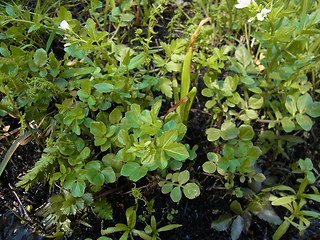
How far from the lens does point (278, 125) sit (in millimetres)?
1578

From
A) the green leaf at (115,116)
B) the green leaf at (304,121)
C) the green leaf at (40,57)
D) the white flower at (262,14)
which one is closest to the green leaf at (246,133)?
the green leaf at (304,121)

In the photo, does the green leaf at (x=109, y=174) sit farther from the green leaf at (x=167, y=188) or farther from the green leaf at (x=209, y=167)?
the green leaf at (x=209, y=167)

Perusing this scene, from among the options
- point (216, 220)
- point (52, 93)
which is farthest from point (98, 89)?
point (216, 220)

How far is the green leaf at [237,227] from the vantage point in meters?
1.32

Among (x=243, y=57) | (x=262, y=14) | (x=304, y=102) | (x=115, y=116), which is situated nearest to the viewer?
(x=262, y=14)

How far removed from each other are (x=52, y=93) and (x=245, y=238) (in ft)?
4.22

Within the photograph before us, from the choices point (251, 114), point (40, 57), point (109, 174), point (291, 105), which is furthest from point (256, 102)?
point (40, 57)

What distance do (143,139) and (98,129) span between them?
0.77 ft

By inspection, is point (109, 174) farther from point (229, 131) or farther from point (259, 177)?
point (259, 177)

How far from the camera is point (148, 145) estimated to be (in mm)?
1070

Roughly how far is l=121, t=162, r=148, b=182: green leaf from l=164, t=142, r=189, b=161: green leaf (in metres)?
0.13

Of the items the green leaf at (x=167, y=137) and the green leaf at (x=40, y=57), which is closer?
the green leaf at (x=167, y=137)

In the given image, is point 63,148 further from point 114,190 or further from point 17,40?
point 17,40

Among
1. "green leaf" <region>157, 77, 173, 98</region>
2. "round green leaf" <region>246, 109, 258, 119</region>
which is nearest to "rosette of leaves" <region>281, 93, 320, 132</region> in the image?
"round green leaf" <region>246, 109, 258, 119</region>
